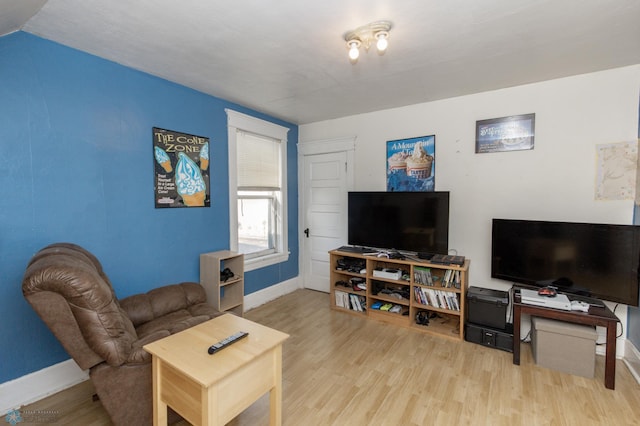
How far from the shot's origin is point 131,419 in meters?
1.59

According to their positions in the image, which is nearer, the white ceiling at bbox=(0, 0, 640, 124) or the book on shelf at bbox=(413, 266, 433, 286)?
the white ceiling at bbox=(0, 0, 640, 124)

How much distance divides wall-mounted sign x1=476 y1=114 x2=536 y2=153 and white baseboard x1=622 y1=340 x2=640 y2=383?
191 centimetres

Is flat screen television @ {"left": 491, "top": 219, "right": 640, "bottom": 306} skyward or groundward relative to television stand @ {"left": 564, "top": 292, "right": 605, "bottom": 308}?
skyward

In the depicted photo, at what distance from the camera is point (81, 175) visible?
2.21 m

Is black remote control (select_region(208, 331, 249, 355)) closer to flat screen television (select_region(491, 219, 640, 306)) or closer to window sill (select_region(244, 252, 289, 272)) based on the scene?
window sill (select_region(244, 252, 289, 272))

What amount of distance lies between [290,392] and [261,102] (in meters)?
2.93

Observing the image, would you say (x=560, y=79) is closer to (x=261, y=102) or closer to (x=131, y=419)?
(x=261, y=102)

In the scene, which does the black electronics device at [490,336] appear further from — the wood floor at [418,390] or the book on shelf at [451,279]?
the book on shelf at [451,279]

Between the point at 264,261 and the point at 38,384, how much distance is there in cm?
227

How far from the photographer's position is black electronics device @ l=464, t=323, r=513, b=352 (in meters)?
2.60

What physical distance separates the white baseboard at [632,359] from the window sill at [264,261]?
3.62 m

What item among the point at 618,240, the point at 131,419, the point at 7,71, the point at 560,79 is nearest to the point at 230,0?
the point at 7,71

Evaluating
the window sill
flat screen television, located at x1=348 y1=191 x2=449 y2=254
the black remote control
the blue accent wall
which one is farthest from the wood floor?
the window sill

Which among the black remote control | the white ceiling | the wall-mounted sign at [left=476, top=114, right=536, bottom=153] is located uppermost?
the white ceiling
